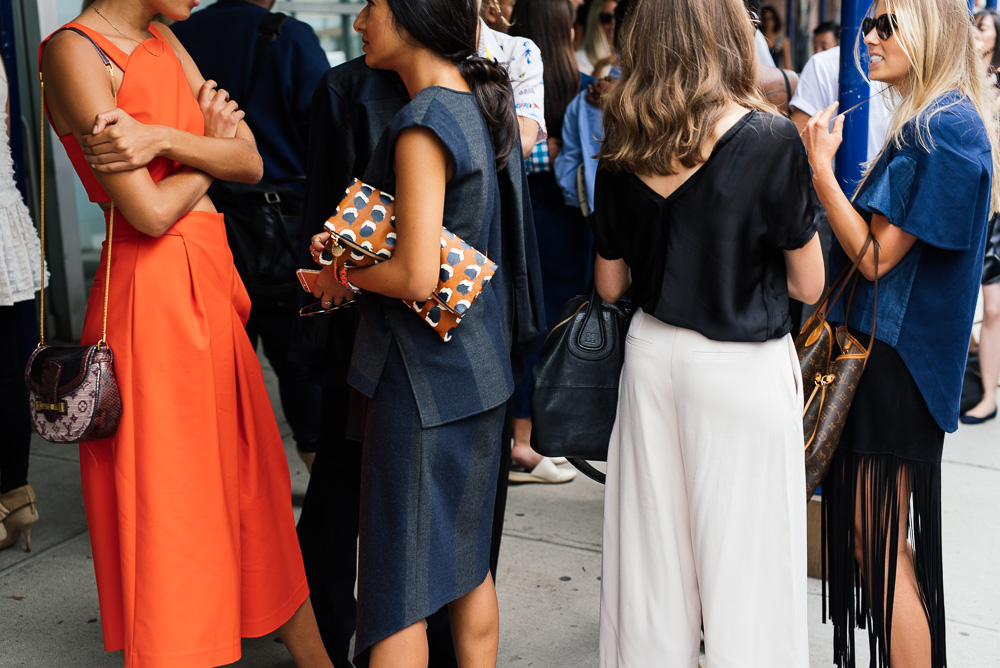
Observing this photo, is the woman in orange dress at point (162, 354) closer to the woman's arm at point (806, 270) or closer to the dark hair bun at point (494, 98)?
the dark hair bun at point (494, 98)

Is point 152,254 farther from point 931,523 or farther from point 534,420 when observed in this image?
point 931,523

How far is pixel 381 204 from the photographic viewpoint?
5.98 feet

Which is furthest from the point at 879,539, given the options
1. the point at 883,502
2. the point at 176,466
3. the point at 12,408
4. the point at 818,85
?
the point at 12,408

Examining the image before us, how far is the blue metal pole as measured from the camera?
2.79m

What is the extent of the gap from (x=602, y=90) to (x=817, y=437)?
2.08 metres

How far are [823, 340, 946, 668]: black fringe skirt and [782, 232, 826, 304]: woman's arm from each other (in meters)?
→ 0.31

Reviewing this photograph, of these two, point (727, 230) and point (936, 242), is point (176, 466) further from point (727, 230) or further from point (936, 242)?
point (936, 242)

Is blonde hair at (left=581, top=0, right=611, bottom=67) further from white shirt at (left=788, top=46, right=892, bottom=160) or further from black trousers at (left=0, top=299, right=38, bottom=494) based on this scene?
black trousers at (left=0, top=299, right=38, bottom=494)

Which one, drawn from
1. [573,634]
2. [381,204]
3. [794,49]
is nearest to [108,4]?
[381,204]

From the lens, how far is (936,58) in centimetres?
210

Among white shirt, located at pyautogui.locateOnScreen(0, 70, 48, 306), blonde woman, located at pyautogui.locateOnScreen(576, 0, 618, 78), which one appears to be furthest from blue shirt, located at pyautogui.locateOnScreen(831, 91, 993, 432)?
blonde woman, located at pyautogui.locateOnScreen(576, 0, 618, 78)

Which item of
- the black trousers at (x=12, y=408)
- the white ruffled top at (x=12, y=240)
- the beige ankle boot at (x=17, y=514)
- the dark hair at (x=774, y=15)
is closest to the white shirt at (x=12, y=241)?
the white ruffled top at (x=12, y=240)

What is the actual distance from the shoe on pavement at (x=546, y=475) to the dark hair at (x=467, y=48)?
2297 mm

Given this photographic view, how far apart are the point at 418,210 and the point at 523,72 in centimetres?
170
